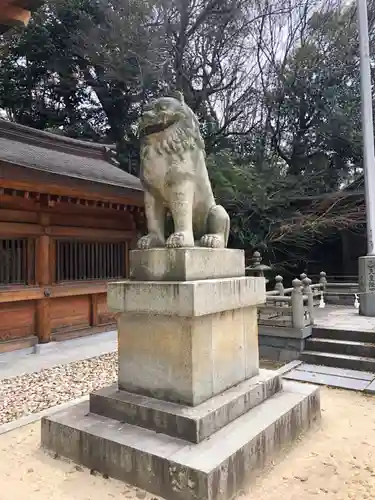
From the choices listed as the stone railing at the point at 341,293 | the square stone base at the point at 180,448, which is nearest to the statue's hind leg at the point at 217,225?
the square stone base at the point at 180,448

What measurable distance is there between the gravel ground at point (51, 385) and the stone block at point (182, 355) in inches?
76.0

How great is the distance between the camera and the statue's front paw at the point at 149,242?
131 inches

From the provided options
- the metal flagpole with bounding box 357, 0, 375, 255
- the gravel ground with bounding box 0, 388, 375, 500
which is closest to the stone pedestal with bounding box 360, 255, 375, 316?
the metal flagpole with bounding box 357, 0, 375, 255

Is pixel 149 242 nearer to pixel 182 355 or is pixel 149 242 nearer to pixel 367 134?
pixel 182 355

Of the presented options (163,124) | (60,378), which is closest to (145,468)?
(163,124)

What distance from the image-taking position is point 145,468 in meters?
2.56

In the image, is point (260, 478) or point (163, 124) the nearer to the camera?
point (260, 478)

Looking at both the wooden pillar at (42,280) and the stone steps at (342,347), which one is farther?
the wooden pillar at (42,280)

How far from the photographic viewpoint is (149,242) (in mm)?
3326

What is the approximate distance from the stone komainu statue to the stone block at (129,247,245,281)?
87 millimetres

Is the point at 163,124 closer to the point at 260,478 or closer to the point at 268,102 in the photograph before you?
the point at 260,478

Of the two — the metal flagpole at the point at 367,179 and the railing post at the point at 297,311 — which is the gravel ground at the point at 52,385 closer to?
the railing post at the point at 297,311

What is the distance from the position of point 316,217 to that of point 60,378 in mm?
9284

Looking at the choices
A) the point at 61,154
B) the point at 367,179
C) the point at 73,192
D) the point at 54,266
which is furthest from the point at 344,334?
the point at 61,154
